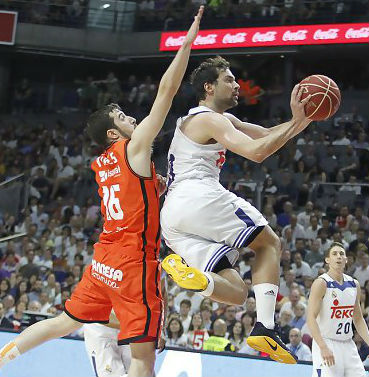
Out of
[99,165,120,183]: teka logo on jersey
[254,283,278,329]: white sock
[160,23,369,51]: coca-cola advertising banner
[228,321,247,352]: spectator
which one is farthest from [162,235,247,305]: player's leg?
[160,23,369,51]: coca-cola advertising banner

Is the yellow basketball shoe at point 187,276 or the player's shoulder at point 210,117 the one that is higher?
the player's shoulder at point 210,117

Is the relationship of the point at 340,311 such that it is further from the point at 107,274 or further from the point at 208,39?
the point at 208,39

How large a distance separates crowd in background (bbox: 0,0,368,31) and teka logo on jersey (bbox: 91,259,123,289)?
12.0 meters

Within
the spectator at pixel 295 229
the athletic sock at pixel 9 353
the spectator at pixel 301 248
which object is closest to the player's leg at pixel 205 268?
the athletic sock at pixel 9 353

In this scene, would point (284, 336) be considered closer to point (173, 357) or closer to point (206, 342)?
point (206, 342)

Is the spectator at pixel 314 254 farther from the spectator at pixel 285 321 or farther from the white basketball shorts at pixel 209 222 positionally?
the white basketball shorts at pixel 209 222

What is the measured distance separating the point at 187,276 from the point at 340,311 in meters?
3.85

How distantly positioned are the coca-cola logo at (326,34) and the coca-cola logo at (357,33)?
25 cm

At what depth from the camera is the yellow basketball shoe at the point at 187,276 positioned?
4.90 m

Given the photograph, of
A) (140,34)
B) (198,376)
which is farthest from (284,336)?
(140,34)

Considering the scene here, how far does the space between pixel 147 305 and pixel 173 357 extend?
10.5 ft

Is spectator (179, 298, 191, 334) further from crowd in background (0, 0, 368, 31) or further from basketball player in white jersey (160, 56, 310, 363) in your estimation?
crowd in background (0, 0, 368, 31)

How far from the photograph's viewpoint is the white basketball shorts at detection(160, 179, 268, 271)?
516cm

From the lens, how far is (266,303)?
5168 millimetres
